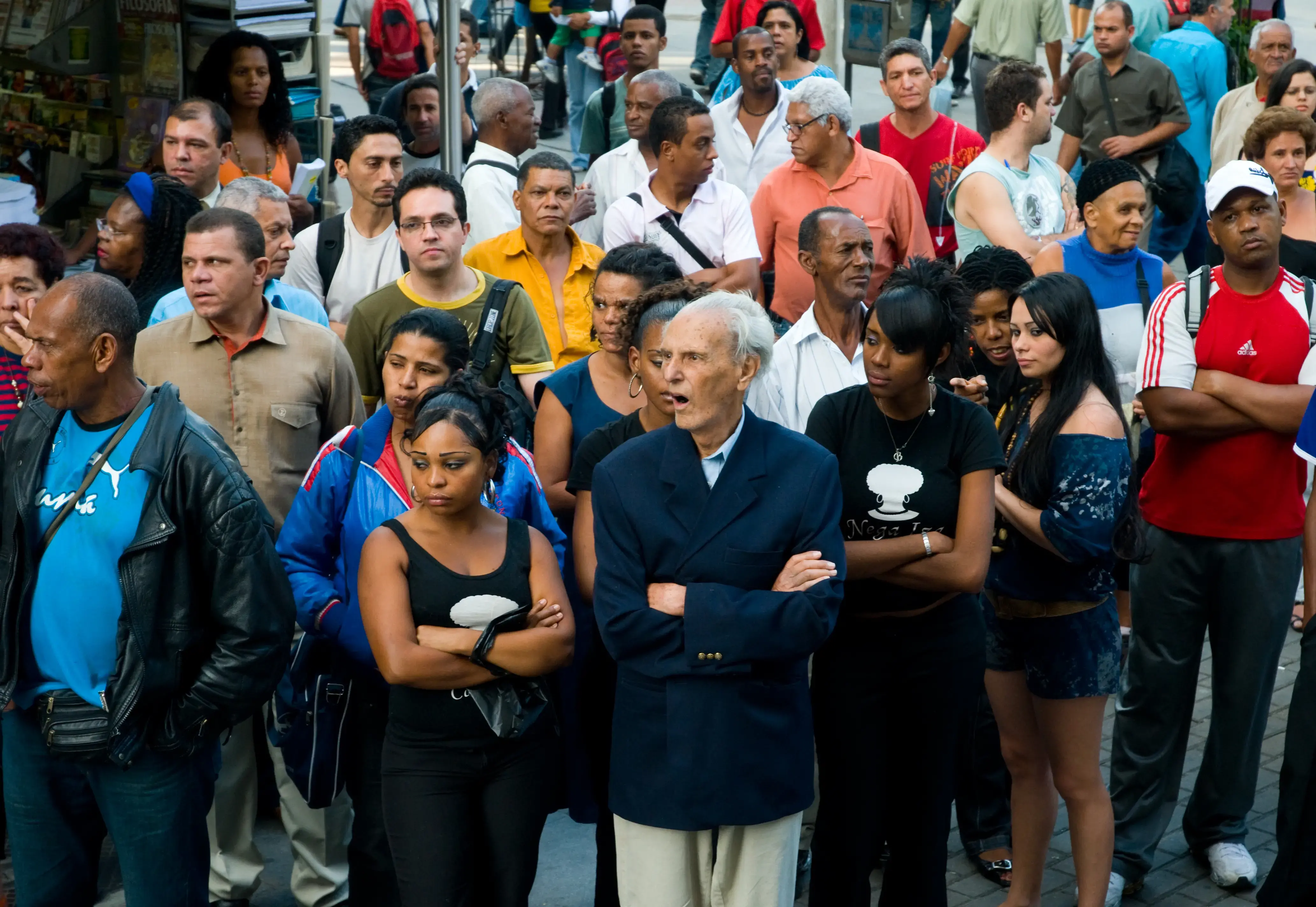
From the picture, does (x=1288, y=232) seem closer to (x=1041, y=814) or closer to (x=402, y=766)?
(x=1041, y=814)

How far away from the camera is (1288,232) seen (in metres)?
6.46

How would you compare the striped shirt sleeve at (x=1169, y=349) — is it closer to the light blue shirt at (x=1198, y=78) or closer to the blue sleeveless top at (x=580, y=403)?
the blue sleeveless top at (x=580, y=403)

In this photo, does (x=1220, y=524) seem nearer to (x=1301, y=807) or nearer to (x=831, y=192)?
(x=1301, y=807)

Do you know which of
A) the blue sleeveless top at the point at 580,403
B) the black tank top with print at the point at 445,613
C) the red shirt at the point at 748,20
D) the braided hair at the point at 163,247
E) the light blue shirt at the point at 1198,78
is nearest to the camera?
the black tank top with print at the point at 445,613

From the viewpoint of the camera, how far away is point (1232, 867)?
508 centimetres

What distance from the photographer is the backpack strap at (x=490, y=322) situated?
5.26 metres

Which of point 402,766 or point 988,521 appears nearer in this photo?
point 402,766

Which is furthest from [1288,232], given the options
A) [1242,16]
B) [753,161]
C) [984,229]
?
[1242,16]

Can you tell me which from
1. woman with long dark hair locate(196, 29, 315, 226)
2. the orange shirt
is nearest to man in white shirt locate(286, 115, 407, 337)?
woman with long dark hair locate(196, 29, 315, 226)

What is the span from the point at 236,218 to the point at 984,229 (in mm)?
3444

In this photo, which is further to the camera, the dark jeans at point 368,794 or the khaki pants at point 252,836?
the khaki pants at point 252,836

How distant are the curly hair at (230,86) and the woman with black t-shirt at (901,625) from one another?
13.7ft

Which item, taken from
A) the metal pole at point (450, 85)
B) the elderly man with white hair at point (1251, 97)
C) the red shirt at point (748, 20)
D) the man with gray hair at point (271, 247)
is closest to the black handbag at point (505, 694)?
the man with gray hair at point (271, 247)

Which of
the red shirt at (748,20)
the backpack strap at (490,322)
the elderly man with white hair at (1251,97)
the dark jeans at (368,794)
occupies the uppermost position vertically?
the red shirt at (748,20)
